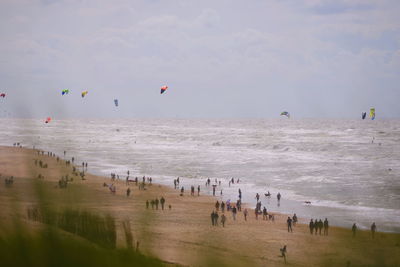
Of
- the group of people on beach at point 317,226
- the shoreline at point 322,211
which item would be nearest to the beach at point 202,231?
the group of people on beach at point 317,226

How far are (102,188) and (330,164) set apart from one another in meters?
30.7

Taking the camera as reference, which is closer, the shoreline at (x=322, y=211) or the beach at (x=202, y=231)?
the beach at (x=202, y=231)

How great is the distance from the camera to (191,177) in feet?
135

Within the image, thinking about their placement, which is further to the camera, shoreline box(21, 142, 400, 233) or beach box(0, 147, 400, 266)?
shoreline box(21, 142, 400, 233)

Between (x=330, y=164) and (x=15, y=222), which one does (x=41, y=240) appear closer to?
(x=15, y=222)

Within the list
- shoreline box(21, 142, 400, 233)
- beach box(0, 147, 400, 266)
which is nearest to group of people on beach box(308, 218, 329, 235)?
beach box(0, 147, 400, 266)

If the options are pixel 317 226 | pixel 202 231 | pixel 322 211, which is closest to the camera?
pixel 202 231

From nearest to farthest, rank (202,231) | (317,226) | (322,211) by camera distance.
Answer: (202,231) < (317,226) < (322,211)

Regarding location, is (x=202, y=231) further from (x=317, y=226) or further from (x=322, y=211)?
(x=322, y=211)

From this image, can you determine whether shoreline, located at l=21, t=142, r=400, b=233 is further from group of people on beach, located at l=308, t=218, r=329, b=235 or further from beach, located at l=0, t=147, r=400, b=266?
beach, located at l=0, t=147, r=400, b=266

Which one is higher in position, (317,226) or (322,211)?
(317,226)

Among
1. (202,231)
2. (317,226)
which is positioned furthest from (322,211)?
(202,231)

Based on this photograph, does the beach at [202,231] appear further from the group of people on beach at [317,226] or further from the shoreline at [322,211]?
the shoreline at [322,211]


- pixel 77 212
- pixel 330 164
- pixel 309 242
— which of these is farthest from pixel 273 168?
pixel 77 212
